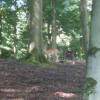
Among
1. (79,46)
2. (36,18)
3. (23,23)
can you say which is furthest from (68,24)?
(36,18)

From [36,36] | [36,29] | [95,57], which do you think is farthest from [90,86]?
[36,29]

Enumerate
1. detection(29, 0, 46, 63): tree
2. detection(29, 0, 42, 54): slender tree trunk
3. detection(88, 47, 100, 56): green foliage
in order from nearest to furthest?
1. detection(88, 47, 100, 56): green foliage
2. detection(29, 0, 46, 63): tree
3. detection(29, 0, 42, 54): slender tree trunk

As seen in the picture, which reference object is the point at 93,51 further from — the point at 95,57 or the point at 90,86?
the point at 90,86

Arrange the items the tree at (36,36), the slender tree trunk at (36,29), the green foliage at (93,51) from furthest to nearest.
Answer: the slender tree trunk at (36,29) < the tree at (36,36) < the green foliage at (93,51)

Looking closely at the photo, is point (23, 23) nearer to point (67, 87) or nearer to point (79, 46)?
point (79, 46)

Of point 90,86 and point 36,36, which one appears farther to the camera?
point 36,36

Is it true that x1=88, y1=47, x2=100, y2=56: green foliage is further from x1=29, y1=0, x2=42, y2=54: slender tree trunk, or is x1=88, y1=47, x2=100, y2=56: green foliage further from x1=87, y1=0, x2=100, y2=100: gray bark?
x1=29, y1=0, x2=42, y2=54: slender tree trunk

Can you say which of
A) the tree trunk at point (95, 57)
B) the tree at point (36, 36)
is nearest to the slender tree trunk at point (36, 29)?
the tree at point (36, 36)

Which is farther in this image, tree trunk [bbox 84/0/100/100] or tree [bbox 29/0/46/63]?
tree [bbox 29/0/46/63]

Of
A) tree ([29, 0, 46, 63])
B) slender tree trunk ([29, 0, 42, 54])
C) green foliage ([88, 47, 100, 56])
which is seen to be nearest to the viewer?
green foliage ([88, 47, 100, 56])

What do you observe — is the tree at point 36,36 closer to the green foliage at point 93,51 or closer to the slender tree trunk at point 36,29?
the slender tree trunk at point 36,29

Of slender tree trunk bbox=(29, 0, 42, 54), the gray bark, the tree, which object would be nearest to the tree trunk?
the gray bark

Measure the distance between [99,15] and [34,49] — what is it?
806 cm

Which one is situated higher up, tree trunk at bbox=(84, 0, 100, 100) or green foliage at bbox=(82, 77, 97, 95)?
tree trunk at bbox=(84, 0, 100, 100)
